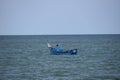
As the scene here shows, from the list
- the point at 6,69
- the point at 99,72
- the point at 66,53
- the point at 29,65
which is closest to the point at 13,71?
the point at 6,69

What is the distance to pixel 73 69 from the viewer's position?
47.7 m

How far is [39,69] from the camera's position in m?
48.0

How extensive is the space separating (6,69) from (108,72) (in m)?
12.2

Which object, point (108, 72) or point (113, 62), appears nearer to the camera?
point (108, 72)

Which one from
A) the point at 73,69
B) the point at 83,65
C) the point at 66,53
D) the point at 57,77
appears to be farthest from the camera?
the point at 66,53

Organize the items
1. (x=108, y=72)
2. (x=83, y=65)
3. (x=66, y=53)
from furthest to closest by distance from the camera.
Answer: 1. (x=66, y=53)
2. (x=83, y=65)
3. (x=108, y=72)

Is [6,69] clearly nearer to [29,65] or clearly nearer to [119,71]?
[29,65]

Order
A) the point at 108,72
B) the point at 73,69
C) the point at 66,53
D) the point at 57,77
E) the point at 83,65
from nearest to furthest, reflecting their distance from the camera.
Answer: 1. the point at 57,77
2. the point at 108,72
3. the point at 73,69
4. the point at 83,65
5. the point at 66,53

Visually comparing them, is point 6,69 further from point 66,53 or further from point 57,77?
point 66,53

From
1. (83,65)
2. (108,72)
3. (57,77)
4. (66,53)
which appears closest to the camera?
(57,77)

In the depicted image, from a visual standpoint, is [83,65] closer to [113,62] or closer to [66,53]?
[113,62]

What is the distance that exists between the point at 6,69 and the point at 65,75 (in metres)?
8.84

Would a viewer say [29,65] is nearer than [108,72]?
No

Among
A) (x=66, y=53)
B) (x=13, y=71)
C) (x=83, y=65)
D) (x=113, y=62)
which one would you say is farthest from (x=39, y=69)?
(x=66, y=53)
